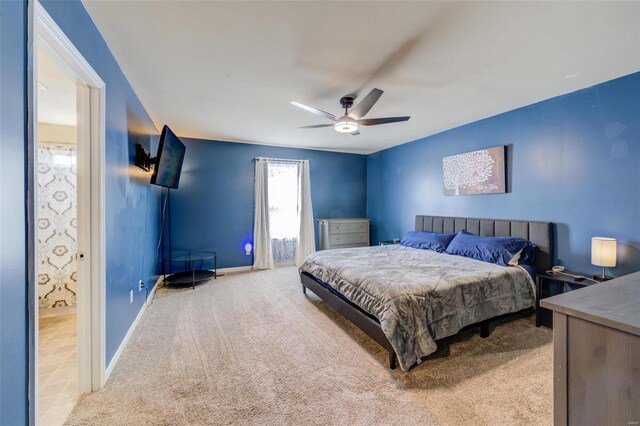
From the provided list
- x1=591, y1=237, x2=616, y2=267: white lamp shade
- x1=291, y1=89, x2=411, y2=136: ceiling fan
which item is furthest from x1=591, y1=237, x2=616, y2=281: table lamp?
x1=291, y1=89, x2=411, y2=136: ceiling fan

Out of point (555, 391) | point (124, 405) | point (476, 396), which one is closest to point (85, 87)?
point (124, 405)

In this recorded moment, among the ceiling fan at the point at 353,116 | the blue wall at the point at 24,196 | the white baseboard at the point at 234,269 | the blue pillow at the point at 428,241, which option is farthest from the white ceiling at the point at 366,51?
the white baseboard at the point at 234,269

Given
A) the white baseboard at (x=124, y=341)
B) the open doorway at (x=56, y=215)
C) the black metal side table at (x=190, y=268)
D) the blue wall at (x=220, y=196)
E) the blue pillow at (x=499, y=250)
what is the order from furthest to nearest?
the blue wall at (x=220, y=196) < the black metal side table at (x=190, y=268) < the blue pillow at (x=499, y=250) < the open doorway at (x=56, y=215) < the white baseboard at (x=124, y=341)

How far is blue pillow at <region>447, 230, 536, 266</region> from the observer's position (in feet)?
10.2

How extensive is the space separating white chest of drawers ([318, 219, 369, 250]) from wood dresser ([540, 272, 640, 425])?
474cm

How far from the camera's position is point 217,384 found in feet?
6.52

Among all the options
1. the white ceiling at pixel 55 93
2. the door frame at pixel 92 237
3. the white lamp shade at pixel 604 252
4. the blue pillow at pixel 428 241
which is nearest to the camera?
the door frame at pixel 92 237

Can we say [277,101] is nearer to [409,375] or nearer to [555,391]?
[409,375]

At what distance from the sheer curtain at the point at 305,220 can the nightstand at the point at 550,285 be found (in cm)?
389

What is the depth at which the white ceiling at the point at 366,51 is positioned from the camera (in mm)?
1757

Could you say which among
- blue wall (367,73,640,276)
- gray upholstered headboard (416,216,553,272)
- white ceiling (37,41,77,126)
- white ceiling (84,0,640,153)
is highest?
white ceiling (84,0,640,153)

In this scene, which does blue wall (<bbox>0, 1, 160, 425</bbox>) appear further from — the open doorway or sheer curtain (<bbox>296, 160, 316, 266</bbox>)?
sheer curtain (<bbox>296, 160, 316, 266</bbox>)

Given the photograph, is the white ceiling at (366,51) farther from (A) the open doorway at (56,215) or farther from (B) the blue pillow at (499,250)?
(B) the blue pillow at (499,250)

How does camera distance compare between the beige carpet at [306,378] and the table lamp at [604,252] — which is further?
the table lamp at [604,252]
